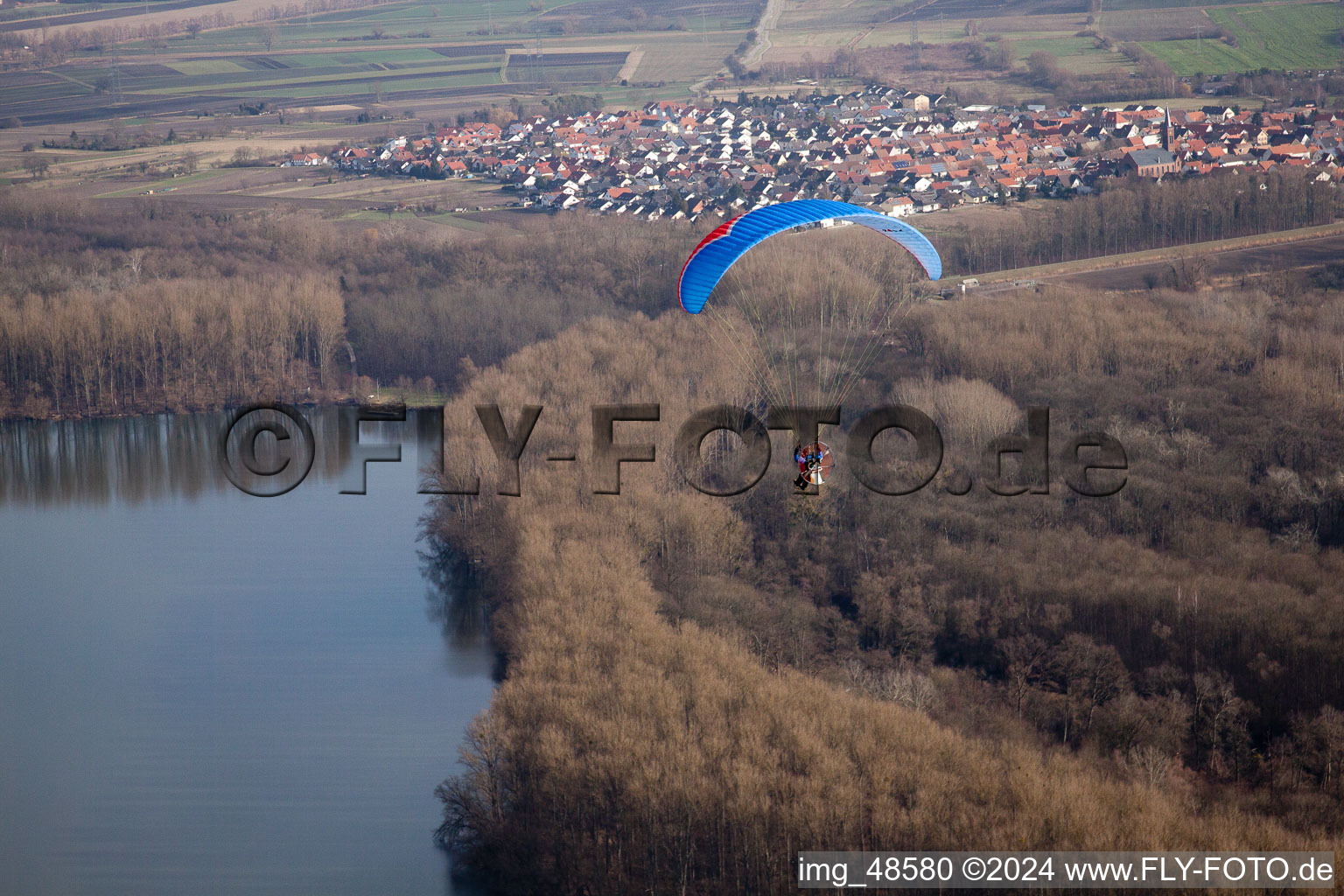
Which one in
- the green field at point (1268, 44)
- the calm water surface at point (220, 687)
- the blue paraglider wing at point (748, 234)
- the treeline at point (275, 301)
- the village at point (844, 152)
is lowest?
Result: the calm water surface at point (220, 687)

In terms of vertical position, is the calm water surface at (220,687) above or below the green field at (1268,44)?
below

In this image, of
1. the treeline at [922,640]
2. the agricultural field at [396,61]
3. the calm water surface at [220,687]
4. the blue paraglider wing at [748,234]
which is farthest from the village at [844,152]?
the blue paraglider wing at [748,234]

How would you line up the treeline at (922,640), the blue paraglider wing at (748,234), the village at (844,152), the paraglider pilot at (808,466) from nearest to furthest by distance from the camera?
the treeline at (922,640), the paraglider pilot at (808,466), the blue paraglider wing at (748,234), the village at (844,152)

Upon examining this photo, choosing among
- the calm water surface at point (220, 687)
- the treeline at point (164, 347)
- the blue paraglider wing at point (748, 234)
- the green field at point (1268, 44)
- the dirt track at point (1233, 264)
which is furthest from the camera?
the green field at point (1268, 44)

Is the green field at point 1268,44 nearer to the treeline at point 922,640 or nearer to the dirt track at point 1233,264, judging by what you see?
the dirt track at point 1233,264

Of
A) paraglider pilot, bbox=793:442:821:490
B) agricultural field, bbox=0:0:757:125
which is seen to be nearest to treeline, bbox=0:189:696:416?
paraglider pilot, bbox=793:442:821:490
